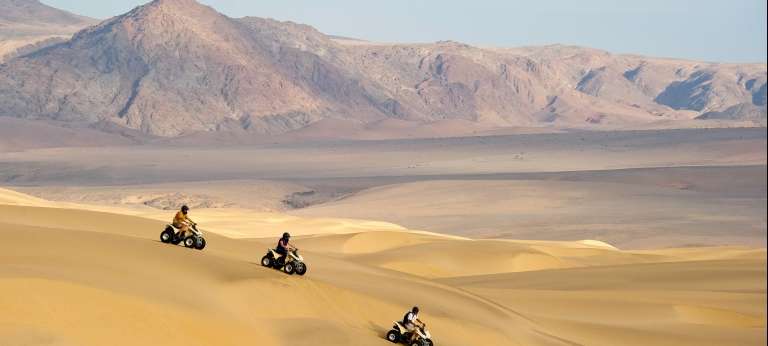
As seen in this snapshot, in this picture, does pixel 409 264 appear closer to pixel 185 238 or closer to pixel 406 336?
pixel 185 238

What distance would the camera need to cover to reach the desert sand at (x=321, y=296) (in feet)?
44.6

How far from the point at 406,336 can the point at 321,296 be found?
5.30ft

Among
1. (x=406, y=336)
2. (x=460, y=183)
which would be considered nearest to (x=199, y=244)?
(x=406, y=336)

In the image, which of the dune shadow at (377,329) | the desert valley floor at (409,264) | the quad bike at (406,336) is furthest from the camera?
the dune shadow at (377,329)

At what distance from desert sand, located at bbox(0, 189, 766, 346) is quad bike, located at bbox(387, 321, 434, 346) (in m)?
0.22

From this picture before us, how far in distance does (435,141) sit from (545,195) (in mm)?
97207

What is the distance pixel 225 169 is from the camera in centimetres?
14088

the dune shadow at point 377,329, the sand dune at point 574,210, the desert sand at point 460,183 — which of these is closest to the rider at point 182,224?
the dune shadow at point 377,329

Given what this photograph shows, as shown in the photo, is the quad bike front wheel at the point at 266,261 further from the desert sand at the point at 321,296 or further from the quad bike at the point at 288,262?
the desert sand at the point at 321,296

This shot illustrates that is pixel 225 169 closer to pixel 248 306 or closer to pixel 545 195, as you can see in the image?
pixel 545 195

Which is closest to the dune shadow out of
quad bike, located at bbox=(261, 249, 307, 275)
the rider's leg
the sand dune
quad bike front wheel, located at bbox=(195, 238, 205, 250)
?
quad bike, located at bbox=(261, 249, 307, 275)

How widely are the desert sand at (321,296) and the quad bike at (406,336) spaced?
225 millimetres

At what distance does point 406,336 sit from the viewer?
52.9 feet

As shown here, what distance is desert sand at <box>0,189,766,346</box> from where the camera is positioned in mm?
13586
